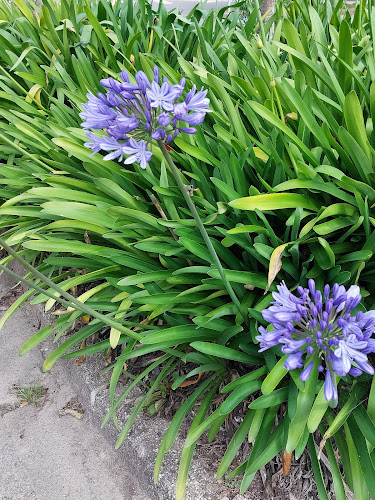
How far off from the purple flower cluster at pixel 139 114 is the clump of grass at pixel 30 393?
4.78ft

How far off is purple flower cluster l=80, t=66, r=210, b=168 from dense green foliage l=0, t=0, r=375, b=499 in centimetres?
51

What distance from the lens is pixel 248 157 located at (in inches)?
75.3

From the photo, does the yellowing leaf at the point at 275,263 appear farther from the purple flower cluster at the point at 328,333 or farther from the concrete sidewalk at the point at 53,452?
the concrete sidewalk at the point at 53,452

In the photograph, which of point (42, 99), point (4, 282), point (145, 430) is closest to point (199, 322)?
point (145, 430)

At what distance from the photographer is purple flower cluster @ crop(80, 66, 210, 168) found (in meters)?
1.12

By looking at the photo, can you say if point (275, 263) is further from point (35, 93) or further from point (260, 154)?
point (35, 93)

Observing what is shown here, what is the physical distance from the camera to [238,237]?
1.73 m

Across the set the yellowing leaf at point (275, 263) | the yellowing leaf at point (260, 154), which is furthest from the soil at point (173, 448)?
the yellowing leaf at point (260, 154)

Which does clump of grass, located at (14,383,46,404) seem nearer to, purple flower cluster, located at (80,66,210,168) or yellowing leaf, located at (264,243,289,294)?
yellowing leaf, located at (264,243,289,294)

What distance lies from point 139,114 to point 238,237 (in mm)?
706

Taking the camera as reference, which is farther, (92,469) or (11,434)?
(11,434)

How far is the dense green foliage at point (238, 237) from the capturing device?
4.96 ft

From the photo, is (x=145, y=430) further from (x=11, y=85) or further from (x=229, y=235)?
(x=11, y=85)

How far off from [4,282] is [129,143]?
2153 millimetres
